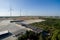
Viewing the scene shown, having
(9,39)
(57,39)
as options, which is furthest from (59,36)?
(9,39)

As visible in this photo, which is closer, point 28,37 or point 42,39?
point 42,39

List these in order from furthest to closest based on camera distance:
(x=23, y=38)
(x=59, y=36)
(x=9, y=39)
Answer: (x=9, y=39) < (x=23, y=38) < (x=59, y=36)

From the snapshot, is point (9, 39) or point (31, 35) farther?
point (9, 39)

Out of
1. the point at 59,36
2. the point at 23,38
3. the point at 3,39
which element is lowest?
the point at 3,39

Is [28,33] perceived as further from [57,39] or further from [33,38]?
[57,39]

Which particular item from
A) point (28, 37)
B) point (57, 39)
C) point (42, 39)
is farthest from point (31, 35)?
point (57, 39)

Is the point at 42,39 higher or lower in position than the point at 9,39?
higher

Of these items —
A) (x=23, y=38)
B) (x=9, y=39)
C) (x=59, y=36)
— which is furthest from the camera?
(x=9, y=39)

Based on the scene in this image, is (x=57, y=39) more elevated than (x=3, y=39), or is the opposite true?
(x=57, y=39)

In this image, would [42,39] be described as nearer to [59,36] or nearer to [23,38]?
[59,36]
